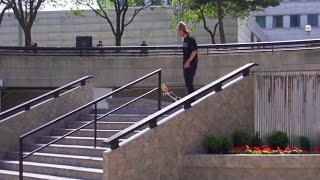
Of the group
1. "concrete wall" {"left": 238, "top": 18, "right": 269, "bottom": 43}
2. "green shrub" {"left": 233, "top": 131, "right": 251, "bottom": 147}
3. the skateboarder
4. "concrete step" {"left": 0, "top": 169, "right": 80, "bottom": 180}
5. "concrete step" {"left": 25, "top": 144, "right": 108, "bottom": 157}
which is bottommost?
"concrete step" {"left": 0, "top": 169, "right": 80, "bottom": 180}

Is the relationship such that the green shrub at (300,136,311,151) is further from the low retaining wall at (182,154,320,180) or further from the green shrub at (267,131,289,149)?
the low retaining wall at (182,154,320,180)

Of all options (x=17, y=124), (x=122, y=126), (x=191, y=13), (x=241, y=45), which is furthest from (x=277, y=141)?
(x=191, y=13)

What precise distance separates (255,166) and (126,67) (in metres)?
11.9

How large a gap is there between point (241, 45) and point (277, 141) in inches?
337

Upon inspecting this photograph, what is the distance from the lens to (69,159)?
11.9 m

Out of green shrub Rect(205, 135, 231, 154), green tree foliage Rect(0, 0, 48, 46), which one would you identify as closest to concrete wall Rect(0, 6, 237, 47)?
green tree foliage Rect(0, 0, 48, 46)

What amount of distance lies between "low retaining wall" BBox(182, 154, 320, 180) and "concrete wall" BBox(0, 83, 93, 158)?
4.62 m

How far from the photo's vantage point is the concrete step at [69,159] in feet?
37.5

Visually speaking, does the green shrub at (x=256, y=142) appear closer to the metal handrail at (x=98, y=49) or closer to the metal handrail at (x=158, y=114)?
the metal handrail at (x=158, y=114)

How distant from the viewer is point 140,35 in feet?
152

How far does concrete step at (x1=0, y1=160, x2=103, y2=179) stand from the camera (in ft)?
35.9

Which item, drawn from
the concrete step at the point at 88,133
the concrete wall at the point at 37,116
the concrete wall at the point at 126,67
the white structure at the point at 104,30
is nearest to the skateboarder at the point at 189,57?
the concrete step at the point at 88,133

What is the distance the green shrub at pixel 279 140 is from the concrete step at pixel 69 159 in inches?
120

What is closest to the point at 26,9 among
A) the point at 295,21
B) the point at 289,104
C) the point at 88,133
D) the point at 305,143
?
the point at 88,133
